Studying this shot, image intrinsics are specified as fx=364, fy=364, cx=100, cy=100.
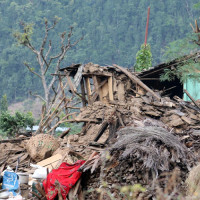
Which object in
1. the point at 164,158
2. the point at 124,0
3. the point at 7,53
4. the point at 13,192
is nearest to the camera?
the point at 164,158

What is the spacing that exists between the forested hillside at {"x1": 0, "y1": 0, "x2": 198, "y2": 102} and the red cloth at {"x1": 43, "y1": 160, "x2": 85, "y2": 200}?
6520cm

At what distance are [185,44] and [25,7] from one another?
79.2 meters

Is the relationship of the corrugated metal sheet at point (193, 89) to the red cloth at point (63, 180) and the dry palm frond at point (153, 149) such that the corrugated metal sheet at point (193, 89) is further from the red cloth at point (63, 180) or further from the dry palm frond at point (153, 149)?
the red cloth at point (63, 180)

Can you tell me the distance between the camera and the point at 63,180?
755cm

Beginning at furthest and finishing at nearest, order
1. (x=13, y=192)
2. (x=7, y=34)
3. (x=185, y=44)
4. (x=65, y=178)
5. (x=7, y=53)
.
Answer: (x=7, y=34), (x=7, y=53), (x=185, y=44), (x=13, y=192), (x=65, y=178)

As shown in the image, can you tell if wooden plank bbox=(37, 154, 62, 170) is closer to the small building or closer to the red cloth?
the red cloth

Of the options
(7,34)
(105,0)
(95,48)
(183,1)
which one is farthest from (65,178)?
(105,0)

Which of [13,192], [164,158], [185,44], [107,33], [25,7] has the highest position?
[25,7]

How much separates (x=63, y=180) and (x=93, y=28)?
285ft

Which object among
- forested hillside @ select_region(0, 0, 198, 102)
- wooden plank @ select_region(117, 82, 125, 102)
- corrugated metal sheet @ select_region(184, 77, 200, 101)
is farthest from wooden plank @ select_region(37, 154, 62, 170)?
forested hillside @ select_region(0, 0, 198, 102)

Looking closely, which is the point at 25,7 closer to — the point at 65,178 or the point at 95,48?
the point at 95,48

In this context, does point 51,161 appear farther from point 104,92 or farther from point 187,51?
point 187,51

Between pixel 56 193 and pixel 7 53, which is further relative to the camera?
pixel 7 53

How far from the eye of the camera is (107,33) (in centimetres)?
9356
